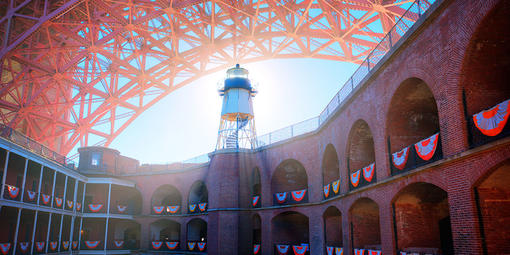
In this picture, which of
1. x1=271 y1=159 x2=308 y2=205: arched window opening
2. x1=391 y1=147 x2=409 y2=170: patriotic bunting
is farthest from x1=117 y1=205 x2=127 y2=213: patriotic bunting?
x1=391 y1=147 x2=409 y2=170: patriotic bunting

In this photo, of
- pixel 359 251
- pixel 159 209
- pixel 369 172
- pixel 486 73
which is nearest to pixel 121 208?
pixel 159 209

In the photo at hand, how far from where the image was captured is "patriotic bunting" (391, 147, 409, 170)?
15766 millimetres

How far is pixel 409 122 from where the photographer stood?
17812 millimetres

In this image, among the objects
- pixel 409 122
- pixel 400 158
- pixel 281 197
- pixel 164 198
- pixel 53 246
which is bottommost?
pixel 53 246

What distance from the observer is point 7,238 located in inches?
1072

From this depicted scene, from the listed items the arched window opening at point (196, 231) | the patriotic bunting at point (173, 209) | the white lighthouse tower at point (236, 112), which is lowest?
the arched window opening at point (196, 231)

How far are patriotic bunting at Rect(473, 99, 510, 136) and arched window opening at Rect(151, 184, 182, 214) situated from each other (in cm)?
3133

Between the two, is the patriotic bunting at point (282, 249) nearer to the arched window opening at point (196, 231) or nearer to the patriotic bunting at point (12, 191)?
the arched window opening at point (196, 231)

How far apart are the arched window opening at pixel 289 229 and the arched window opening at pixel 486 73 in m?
17.9

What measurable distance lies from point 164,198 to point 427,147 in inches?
1285

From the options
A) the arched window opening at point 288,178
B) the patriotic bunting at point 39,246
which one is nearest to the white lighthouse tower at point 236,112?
the arched window opening at point 288,178

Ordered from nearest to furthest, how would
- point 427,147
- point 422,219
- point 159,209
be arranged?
point 427,147 → point 422,219 → point 159,209

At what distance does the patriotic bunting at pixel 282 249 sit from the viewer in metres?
27.6

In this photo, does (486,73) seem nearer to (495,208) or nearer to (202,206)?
(495,208)
